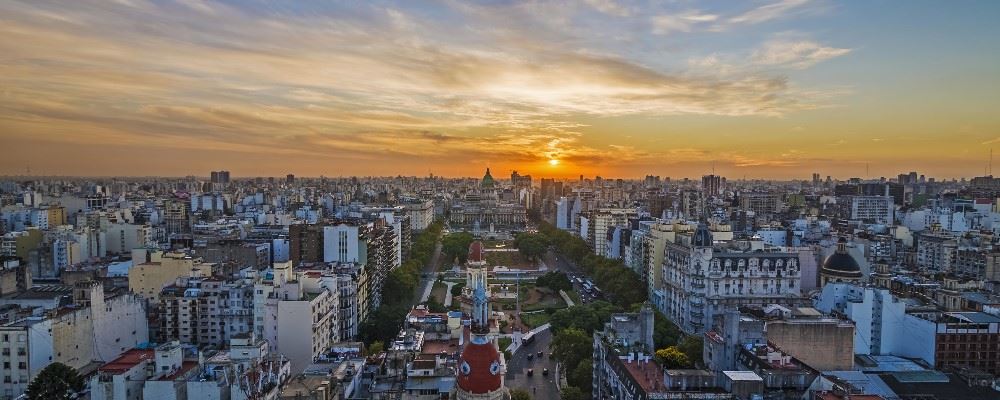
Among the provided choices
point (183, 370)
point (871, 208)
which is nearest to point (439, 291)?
point (183, 370)

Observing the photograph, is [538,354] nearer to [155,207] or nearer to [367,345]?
[367,345]

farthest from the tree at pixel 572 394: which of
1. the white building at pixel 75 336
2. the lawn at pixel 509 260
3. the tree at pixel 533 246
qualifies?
the tree at pixel 533 246

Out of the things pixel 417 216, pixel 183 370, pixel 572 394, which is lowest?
pixel 572 394

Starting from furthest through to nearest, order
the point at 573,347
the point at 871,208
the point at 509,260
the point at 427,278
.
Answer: the point at 871,208
the point at 509,260
the point at 427,278
the point at 573,347

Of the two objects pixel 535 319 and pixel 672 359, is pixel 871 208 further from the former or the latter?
pixel 672 359

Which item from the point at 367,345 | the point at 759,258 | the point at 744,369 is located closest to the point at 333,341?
the point at 367,345

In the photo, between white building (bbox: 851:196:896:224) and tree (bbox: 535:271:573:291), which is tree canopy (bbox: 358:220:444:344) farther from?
white building (bbox: 851:196:896:224)

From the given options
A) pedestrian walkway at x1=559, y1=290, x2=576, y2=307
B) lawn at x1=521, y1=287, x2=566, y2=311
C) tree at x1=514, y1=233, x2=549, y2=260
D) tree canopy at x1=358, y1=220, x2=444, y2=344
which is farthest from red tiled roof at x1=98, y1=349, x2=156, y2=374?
tree at x1=514, y1=233, x2=549, y2=260
